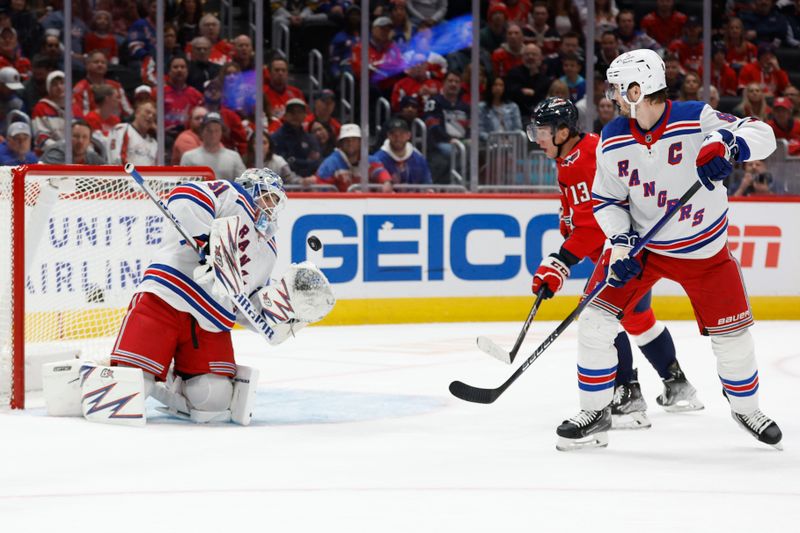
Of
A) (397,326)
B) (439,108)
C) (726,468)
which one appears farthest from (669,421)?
(439,108)

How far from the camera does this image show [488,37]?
26.1ft

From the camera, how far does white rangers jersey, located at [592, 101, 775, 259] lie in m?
3.37

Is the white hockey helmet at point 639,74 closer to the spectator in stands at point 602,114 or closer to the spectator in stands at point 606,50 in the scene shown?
the spectator in stands at point 602,114

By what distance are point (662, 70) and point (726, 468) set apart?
43.4 inches

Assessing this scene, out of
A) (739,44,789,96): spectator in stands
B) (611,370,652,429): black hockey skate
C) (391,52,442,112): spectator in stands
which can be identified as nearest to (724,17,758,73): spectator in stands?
(739,44,789,96): spectator in stands

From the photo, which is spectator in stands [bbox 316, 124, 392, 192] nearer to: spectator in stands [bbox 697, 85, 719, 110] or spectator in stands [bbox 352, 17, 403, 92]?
spectator in stands [bbox 352, 17, 403, 92]

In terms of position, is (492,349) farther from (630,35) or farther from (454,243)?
(630,35)

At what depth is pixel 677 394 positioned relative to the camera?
4.17m

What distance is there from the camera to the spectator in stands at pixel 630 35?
8.41 meters

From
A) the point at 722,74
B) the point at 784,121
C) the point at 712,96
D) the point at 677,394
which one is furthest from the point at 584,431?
the point at 784,121

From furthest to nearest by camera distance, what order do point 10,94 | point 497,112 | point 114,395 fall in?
point 497,112 < point 10,94 < point 114,395

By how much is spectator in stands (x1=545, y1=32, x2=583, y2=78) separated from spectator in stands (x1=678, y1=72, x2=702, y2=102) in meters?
0.79

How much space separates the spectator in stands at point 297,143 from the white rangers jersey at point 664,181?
3.94 meters

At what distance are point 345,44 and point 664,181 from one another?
4.51 meters
